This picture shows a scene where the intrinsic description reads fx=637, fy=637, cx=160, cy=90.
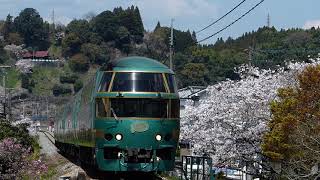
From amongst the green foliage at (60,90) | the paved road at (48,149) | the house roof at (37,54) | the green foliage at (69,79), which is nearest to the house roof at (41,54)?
the house roof at (37,54)

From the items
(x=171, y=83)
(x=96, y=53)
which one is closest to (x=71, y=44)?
(x=96, y=53)

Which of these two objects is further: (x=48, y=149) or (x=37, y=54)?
(x=37, y=54)

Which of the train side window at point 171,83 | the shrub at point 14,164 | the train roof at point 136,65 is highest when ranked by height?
the train roof at point 136,65

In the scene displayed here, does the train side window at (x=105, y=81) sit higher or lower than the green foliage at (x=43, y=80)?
lower

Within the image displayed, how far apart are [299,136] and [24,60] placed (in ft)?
468

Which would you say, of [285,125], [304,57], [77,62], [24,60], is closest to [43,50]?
[24,60]

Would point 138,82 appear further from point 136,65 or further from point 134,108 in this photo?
point 134,108

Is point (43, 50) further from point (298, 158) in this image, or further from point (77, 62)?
point (298, 158)

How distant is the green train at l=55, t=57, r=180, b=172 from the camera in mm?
15203

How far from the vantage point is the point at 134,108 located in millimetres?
15336

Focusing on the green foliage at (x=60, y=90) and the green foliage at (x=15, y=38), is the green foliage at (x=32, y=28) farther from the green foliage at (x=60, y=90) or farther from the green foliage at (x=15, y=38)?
the green foliage at (x=60, y=90)

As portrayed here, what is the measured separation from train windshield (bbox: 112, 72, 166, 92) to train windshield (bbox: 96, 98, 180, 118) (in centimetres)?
30

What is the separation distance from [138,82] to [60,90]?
117495 mm

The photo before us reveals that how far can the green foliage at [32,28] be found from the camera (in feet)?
541
